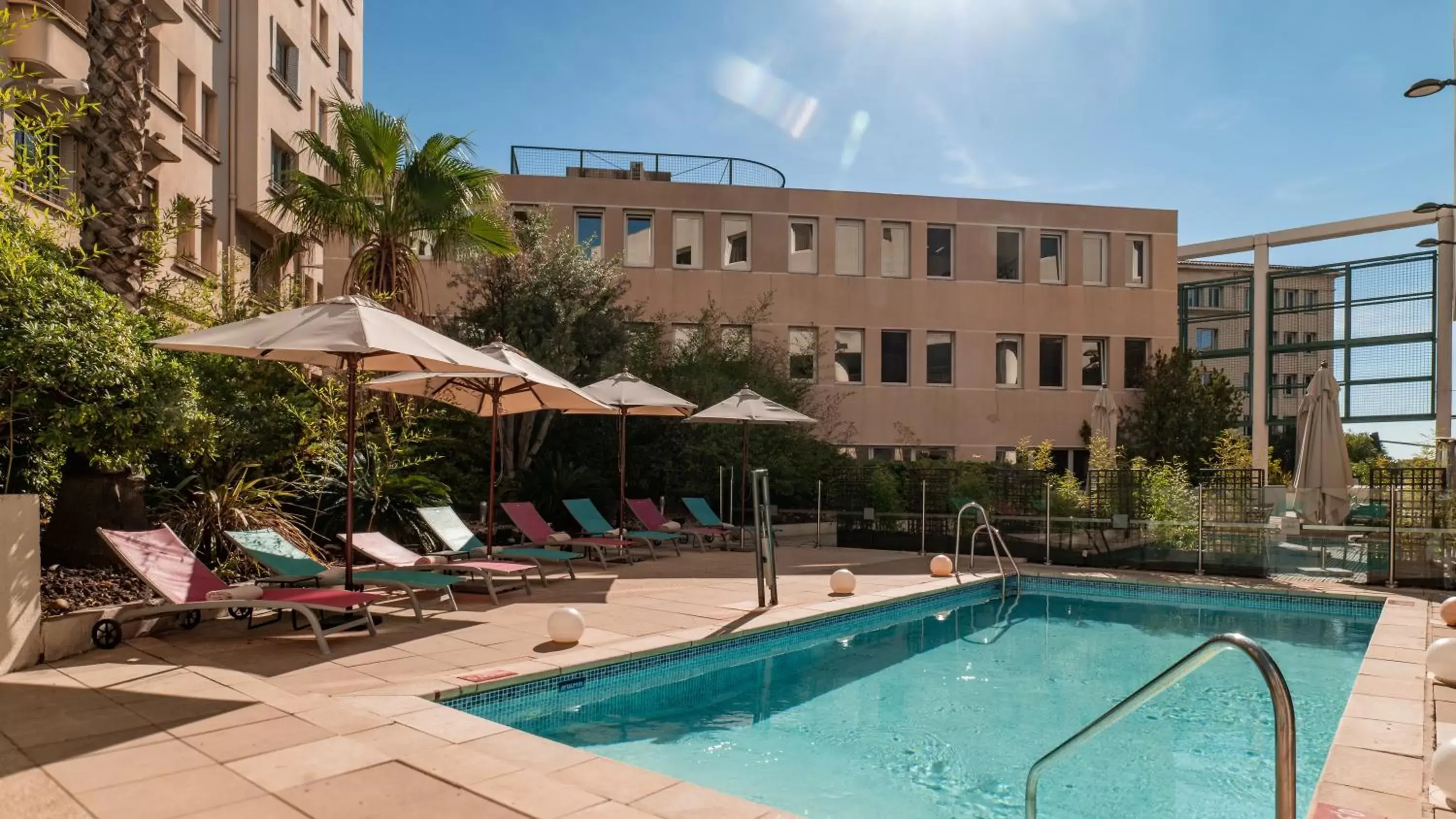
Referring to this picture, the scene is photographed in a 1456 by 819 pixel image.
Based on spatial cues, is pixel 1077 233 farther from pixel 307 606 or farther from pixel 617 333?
pixel 307 606

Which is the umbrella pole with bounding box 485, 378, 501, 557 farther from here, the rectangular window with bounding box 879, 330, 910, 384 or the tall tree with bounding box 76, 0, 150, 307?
the rectangular window with bounding box 879, 330, 910, 384

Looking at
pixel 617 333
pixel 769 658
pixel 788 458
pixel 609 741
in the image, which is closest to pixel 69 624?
pixel 609 741

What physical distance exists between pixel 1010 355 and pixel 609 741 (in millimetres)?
21056

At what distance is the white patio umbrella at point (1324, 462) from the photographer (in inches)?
552

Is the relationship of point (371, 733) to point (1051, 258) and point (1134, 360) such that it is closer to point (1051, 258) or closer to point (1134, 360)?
point (1051, 258)

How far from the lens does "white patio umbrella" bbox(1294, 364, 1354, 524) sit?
14031mm

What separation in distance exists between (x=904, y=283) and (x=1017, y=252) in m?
3.18

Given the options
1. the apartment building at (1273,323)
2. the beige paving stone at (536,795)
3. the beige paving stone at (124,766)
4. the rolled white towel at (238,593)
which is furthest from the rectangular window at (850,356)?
the beige paving stone at (124,766)

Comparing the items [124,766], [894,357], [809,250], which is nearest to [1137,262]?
[894,357]

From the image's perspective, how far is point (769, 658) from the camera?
304 inches

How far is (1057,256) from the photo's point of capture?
82.0 ft

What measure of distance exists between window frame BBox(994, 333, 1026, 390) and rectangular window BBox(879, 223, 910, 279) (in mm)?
2998

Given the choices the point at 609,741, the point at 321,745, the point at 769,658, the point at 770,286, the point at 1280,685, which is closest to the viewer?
the point at 1280,685

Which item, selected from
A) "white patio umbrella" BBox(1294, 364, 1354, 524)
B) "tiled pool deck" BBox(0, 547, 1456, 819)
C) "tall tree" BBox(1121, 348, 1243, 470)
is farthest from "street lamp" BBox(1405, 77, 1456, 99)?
"tall tree" BBox(1121, 348, 1243, 470)
